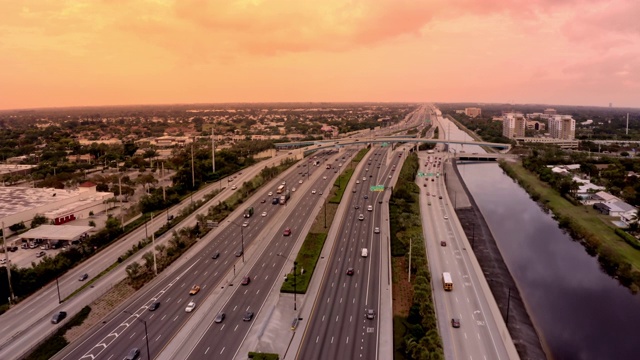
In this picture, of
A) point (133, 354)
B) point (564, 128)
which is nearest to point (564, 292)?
point (133, 354)

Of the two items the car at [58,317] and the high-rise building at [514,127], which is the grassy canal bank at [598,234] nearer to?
the car at [58,317]

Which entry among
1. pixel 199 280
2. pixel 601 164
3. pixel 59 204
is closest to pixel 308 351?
pixel 199 280

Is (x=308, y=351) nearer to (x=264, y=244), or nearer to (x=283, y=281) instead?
(x=283, y=281)

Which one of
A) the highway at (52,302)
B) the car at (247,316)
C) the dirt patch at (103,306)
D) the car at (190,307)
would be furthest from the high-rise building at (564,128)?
the dirt patch at (103,306)

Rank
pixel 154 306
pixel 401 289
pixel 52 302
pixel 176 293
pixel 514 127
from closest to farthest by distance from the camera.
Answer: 1. pixel 154 306
2. pixel 52 302
3. pixel 176 293
4. pixel 401 289
5. pixel 514 127

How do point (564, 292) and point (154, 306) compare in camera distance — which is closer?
point (154, 306)

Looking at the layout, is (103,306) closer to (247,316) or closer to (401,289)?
(247,316)
